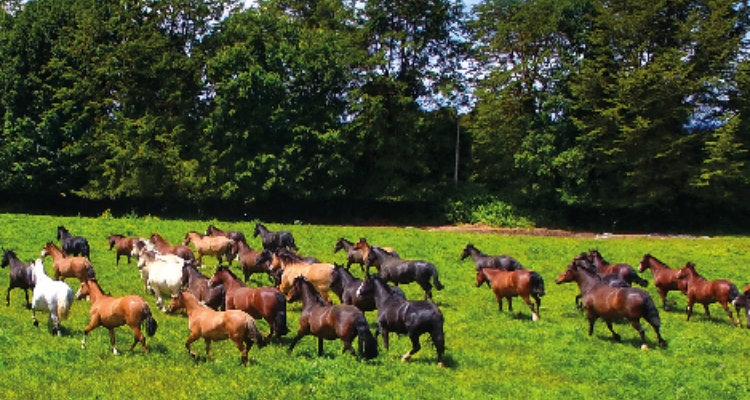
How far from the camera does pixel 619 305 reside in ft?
49.4

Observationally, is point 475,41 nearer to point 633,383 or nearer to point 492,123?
point 492,123

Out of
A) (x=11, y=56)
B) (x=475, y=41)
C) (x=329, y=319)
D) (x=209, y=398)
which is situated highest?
(x=475, y=41)

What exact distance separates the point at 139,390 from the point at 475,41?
49.1 metres

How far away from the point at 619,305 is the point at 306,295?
6519mm

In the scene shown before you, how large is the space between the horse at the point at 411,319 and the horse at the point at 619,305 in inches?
171

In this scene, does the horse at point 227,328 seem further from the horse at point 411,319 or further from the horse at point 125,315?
the horse at point 411,319

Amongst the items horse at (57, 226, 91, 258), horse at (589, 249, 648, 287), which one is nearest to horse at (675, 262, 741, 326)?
horse at (589, 249, 648, 287)

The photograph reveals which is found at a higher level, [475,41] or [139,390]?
[475,41]

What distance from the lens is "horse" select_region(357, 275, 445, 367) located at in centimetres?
1250

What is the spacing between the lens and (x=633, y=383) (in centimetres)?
1214

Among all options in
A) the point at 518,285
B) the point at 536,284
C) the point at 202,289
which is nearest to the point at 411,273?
the point at 518,285

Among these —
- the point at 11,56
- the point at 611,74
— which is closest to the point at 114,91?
the point at 11,56

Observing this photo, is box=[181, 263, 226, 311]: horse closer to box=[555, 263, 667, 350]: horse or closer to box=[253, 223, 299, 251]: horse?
box=[555, 263, 667, 350]: horse

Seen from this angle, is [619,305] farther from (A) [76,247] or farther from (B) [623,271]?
(A) [76,247]
